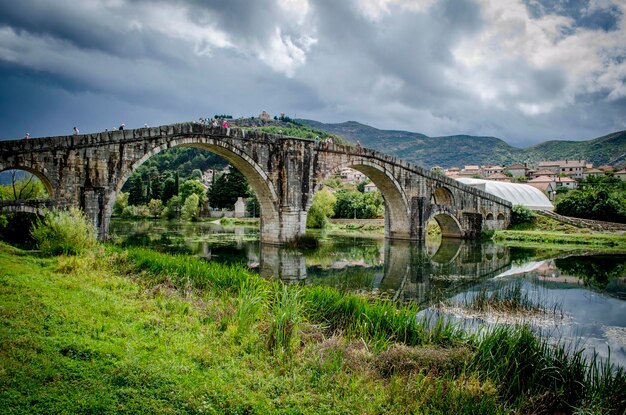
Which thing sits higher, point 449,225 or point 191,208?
point 191,208

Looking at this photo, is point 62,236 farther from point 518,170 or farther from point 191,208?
point 518,170

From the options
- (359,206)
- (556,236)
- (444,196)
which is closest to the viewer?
(556,236)

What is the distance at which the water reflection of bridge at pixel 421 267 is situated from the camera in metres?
14.8

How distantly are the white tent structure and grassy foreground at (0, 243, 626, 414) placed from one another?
151 ft

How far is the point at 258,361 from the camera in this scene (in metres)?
5.95

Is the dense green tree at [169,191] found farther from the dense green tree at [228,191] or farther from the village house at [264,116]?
the village house at [264,116]

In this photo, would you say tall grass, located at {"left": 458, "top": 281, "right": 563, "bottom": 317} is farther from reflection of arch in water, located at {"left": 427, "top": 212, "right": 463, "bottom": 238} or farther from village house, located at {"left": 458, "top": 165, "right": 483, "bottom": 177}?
village house, located at {"left": 458, "top": 165, "right": 483, "bottom": 177}

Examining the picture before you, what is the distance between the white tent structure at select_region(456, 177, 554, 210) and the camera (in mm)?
49875

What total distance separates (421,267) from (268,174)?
11.0 meters

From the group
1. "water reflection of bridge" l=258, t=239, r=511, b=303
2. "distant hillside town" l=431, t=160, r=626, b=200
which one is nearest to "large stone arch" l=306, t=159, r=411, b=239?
"water reflection of bridge" l=258, t=239, r=511, b=303

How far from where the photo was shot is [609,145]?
135875 mm

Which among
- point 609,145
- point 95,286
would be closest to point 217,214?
point 95,286

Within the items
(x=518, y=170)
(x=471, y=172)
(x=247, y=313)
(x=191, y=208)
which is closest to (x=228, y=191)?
(x=191, y=208)

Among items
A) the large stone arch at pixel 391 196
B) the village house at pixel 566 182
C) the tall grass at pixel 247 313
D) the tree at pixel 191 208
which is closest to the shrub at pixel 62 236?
the tall grass at pixel 247 313
